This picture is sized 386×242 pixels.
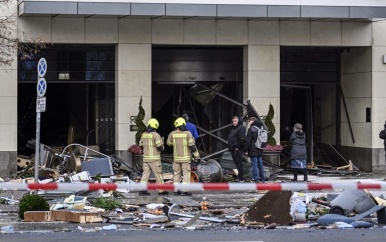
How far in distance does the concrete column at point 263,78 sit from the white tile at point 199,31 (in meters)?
1.12

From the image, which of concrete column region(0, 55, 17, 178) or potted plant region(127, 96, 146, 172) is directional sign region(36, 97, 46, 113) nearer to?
concrete column region(0, 55, 17, 178)

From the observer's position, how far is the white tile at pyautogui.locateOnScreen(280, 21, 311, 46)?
26266 millimetres

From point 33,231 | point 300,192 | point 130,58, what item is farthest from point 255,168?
point 33,231

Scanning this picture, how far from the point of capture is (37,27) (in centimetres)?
2464

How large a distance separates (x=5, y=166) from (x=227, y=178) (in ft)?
19.3

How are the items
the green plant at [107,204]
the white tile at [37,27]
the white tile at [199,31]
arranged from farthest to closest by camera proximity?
the white tile at [199,31] < the white tile at [37,27] < the green plant at [107,204]

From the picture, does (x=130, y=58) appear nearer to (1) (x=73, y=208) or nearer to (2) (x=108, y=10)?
(2) (x=108, y=10)

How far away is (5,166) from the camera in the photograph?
24406 mm

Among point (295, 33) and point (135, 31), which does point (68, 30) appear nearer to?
point (135, 31)

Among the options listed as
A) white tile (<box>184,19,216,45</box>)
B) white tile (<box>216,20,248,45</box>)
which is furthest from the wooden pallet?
white tile (<box>216,20,248,45</box>)

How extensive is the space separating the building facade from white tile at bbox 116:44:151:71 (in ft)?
0.09

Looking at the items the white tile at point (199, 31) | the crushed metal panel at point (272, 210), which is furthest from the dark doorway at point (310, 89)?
the crushed metal panel at point (272, 210)

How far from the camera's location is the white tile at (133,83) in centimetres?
2523

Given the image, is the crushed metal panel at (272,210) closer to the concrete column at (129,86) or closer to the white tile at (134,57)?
the concrete column at (129,86)
